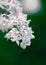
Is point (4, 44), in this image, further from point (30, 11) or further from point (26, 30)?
point (26, 30)

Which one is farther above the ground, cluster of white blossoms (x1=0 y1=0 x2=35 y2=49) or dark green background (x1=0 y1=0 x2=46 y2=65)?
dark green background (x1=0 y1=0 x2=46 y2=65)

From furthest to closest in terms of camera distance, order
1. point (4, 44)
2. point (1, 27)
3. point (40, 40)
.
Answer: point (40, 40) < point (4, 44) < point (1, 27)

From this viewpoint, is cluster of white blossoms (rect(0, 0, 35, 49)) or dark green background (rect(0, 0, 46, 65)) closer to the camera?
cluster of white blossoms (rect(0, 0, 35, 49))

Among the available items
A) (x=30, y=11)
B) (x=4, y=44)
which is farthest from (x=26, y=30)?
(x=30, y=11)

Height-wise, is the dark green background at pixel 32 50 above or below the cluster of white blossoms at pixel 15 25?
above

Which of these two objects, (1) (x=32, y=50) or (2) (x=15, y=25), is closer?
(2) (x=15, y=25)

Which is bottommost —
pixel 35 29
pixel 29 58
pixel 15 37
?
pixel 15 37

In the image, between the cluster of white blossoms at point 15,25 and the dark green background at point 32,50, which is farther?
the dark green background at point 32,50

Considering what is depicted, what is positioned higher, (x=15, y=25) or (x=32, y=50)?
(x=32, y=50)
